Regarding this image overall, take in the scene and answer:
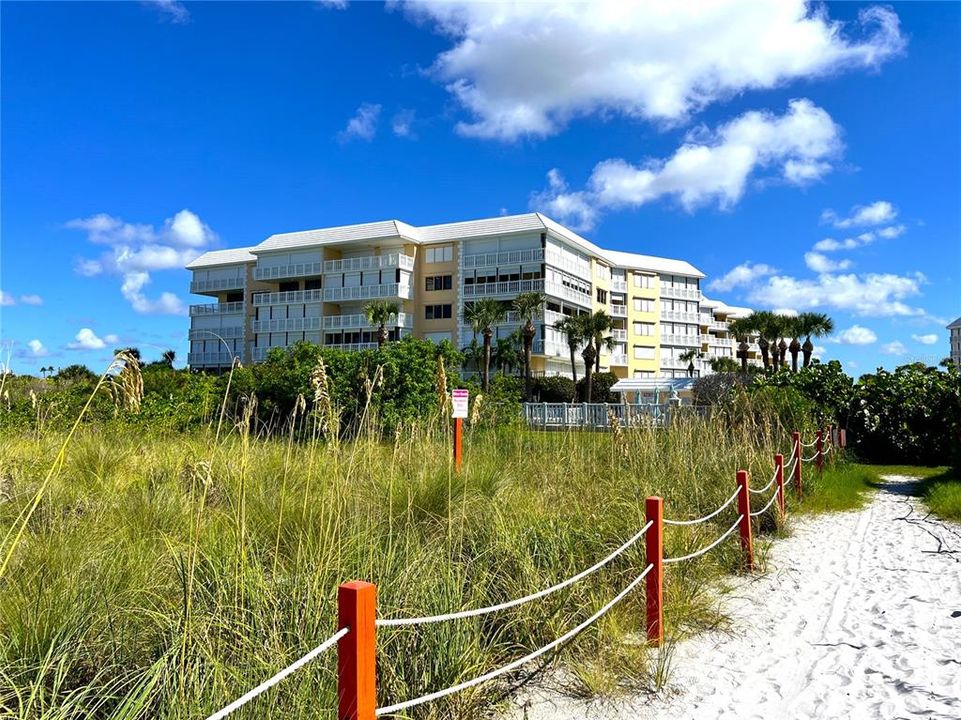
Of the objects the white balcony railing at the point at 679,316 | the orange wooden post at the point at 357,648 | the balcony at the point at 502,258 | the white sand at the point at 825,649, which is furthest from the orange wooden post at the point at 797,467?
the white balcony railing at the point at 679,316

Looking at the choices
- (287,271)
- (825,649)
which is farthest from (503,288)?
(825,649)

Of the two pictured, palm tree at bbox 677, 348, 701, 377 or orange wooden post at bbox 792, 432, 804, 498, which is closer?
orange wooden post at bbox 792, 432, 804, 498

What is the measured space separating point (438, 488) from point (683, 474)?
3.75 m

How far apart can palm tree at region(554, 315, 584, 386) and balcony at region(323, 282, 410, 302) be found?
11.8 m

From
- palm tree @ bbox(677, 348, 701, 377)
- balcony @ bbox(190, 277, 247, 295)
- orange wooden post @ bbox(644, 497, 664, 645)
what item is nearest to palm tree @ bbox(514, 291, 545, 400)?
balcony @ bbox(190, 277, 247, 295)

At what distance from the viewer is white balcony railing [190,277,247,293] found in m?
62.5

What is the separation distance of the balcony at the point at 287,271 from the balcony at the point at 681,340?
117ft

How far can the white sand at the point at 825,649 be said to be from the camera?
3.96 m

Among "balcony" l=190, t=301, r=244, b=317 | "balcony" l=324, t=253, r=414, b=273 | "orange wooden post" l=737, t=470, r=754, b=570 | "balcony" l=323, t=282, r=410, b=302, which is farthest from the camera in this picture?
"balcony" l=190, t=301, r=244, b=317

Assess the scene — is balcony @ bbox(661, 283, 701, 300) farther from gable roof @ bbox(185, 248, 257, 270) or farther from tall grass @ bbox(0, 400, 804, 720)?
tall grass @ bbox(0, 400, 804, 720)

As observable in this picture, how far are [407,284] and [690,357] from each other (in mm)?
32399

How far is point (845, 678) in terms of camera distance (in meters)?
4.42

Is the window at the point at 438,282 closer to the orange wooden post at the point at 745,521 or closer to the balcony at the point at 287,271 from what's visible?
the balcony at the point at 287,271

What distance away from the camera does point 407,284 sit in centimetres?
5381
